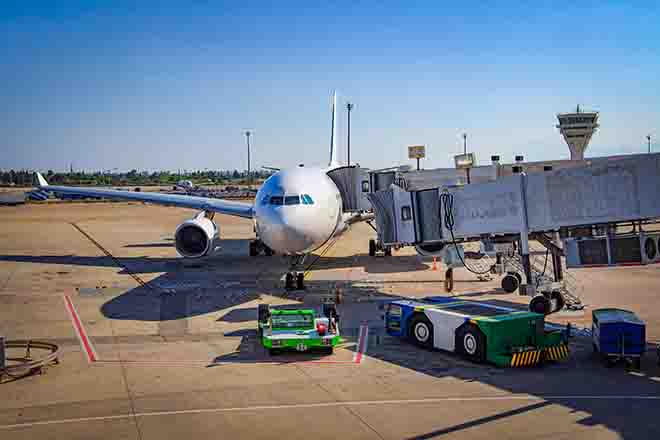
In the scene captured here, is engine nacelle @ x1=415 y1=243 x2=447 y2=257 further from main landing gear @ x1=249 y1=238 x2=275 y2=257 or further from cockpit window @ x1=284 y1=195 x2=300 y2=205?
main landing gear @ x1=249 y1=238 x2=275 y2=257

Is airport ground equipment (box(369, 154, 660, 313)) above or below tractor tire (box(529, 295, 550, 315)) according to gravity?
above

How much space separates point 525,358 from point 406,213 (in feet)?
28.5

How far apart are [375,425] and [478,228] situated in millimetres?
10881

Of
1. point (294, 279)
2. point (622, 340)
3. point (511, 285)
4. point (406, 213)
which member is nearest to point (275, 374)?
point (622, 340)

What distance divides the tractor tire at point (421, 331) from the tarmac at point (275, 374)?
1.28 ft

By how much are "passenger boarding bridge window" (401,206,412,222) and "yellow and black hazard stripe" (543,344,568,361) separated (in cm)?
827

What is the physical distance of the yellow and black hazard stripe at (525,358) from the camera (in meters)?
15.7

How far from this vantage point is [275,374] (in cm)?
1541

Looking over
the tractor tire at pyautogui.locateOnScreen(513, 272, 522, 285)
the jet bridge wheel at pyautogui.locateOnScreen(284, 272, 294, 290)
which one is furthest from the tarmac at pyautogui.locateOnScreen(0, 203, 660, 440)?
the tractor tire at pyautogui.locateOnScreen(513, 272, 522, 285)

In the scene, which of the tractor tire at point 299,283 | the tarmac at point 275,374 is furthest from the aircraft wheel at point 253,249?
the tractor tire at point 299,283

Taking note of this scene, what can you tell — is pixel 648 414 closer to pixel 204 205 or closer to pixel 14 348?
pixel 14 348

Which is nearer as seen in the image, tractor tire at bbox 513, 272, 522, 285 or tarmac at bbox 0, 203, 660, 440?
tarmac at bbox 0, 203, 660, 440

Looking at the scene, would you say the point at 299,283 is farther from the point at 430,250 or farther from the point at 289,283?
the point at 430,250

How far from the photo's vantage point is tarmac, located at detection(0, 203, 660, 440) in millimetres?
12062
